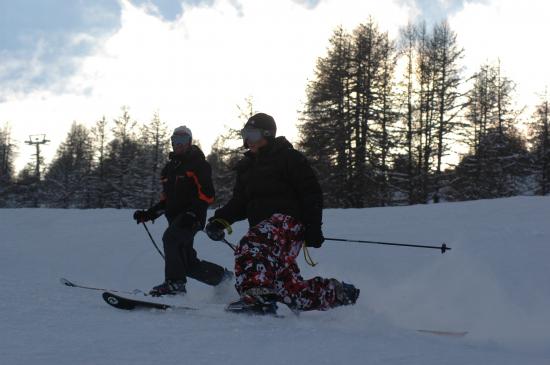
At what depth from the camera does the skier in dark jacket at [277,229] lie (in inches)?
129

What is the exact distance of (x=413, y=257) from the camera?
20.1ft

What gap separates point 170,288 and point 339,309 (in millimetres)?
1684

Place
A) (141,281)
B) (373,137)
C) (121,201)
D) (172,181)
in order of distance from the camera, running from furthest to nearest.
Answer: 1. (121,201)
2. (373,137)
3. (141,281)
4. (172,181)

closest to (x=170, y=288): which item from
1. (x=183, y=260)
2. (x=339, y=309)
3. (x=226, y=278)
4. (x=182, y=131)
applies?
(x=183, y=260)

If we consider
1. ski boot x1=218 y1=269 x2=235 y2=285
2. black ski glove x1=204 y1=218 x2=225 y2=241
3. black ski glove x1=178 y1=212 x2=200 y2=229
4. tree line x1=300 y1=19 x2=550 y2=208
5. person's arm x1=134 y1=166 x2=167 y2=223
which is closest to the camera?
black ski glove x1=204 y1=218 x2=225 y2=241

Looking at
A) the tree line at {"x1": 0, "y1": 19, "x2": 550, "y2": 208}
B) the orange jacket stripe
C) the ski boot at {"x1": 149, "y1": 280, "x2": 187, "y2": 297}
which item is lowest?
the ski boot at {"x1": 149, "y1": 280, "x2": 187, "y2": 297}

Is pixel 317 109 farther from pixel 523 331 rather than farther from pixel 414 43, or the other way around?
pixel 523 331

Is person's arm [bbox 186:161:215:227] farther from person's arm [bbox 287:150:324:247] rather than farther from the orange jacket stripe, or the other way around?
person's arm [bbox 287:150:324:247]

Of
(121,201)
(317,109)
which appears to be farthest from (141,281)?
(121,201)

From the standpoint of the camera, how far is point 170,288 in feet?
14.4

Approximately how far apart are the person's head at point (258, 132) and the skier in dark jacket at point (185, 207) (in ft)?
3.55

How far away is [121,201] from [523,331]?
40435 millimetres

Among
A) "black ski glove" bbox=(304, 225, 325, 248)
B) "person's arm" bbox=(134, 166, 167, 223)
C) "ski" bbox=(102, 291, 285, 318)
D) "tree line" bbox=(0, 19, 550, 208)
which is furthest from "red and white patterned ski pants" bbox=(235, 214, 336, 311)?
"tree line" bbox=(0, 19, 550, 208)

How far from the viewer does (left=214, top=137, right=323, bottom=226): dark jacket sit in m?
3.47
